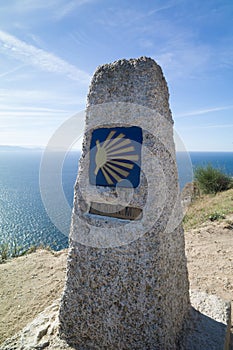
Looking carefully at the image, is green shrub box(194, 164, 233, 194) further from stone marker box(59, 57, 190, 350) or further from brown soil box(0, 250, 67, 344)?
stone marker box(59, 57, 190, 350)

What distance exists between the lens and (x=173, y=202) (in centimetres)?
247

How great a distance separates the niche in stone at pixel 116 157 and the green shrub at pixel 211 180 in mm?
11005

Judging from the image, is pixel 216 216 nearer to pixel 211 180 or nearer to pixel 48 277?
pixel 211 180

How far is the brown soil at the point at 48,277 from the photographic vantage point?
342cm

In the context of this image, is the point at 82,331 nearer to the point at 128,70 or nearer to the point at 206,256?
the point at 128,70

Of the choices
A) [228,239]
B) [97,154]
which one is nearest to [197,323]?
[97,154]

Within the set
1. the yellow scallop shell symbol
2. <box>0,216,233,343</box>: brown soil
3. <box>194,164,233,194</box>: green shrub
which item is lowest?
<box>0,216,233,343</box>: brown soil

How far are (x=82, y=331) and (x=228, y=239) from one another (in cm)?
497

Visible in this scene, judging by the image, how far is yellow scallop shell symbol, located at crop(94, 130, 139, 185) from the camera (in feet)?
7.54

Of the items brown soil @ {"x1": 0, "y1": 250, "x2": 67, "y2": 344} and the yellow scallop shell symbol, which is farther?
brown soil @ {"x1": 0, "y1": 250, "x2": 67, "y2": 344}

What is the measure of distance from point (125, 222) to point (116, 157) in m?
0.64

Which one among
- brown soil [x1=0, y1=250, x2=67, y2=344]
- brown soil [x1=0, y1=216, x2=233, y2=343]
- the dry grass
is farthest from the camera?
the dry grass

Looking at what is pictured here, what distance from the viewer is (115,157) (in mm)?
2357

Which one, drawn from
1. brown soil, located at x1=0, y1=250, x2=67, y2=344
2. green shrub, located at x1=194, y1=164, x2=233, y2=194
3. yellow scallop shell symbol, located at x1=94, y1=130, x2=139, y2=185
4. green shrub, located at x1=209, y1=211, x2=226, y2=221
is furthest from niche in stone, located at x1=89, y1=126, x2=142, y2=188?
green shrub, located at x1=194, y1=164, x2=233, y2=194
